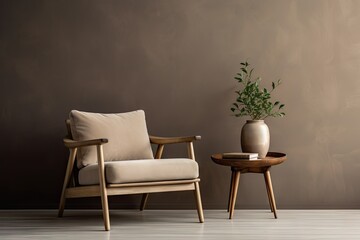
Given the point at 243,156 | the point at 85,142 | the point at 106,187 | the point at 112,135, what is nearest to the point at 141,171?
the point at 106,187

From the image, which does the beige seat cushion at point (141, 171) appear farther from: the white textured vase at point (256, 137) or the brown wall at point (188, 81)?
the brown wall at point (188, 81)

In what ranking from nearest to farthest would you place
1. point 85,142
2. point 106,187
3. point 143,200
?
point 106,187 < point 85,142 < point 143,200

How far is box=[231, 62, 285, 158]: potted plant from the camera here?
162 inches

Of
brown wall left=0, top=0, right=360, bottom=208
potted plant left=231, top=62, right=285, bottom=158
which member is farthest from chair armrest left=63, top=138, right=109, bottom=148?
potted plant left=231, top=62, right=285, bottom=158

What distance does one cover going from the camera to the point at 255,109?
4.23 metres

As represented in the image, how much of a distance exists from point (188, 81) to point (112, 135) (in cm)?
87

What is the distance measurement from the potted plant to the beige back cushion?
2.49 feet

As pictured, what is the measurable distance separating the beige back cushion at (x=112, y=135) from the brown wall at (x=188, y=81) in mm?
405

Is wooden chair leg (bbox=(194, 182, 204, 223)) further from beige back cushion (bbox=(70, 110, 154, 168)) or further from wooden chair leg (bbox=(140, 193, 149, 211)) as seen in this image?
wooden chair leg (bbox=(140, 193, 149, 211))

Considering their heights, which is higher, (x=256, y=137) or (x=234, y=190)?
(x=256, y=137)

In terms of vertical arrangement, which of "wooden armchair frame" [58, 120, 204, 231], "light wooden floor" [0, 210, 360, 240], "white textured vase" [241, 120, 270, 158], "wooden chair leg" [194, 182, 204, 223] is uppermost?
"white textured vase" [241, 120, 270, 158]

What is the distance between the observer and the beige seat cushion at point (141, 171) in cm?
356

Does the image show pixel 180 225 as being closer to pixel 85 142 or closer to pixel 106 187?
pixel 106 187

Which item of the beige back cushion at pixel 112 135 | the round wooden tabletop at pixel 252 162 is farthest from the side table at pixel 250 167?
the beige back cushion at pixel 112 135
